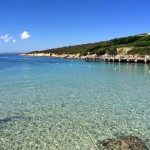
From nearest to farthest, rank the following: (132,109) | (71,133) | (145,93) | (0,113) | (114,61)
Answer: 1. (71,133)
2. (0,113)
3. (132,109)
4. (145,93)
5. (114,61)

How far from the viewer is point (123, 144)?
1151cm

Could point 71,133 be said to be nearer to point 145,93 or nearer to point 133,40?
point 145,93

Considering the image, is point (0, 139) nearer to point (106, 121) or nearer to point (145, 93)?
point (106, 121)

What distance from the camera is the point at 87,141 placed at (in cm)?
1227

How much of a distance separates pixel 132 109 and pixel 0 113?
905cm

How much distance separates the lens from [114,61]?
91.3 m

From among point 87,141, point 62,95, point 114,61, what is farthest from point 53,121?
point 114,61

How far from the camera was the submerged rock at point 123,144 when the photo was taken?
1122 centimetres

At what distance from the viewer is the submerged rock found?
1122 cm

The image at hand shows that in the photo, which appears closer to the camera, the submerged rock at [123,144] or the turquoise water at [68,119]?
the submerged rock at [123,144]

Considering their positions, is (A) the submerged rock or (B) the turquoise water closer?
(A) the submerged rock

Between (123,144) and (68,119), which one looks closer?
(123,144)

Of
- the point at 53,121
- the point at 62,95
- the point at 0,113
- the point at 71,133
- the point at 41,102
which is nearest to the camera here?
the point at 71,133

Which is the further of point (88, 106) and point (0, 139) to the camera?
point (88, 106)
